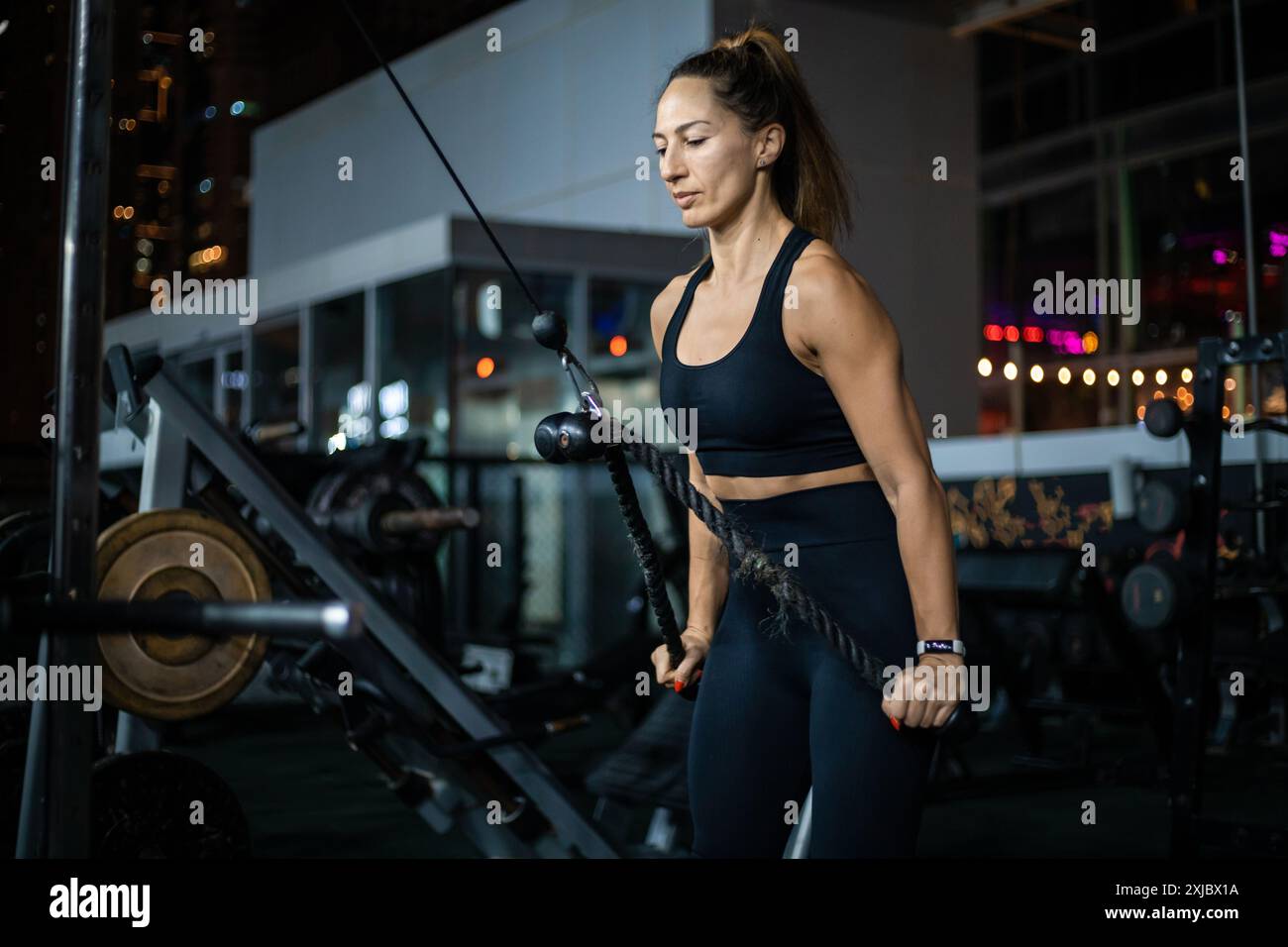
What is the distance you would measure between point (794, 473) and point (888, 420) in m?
0.14

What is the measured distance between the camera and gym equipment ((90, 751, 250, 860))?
2.37 meters

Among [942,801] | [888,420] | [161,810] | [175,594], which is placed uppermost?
[888,420]

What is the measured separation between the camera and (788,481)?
61.8 inches

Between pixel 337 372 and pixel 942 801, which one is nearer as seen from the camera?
pixel 942 801

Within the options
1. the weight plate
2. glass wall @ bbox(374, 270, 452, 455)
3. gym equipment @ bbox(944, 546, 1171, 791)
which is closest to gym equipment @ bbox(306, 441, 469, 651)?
the weight plate

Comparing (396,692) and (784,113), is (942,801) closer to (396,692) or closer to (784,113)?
(396,692)

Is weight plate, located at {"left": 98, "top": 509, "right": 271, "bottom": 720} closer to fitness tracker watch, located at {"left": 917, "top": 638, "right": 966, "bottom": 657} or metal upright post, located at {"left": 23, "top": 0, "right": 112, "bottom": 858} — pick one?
metal upright post, located at {"left": 23, "top": 0, "right": 112, "bottom": 858}

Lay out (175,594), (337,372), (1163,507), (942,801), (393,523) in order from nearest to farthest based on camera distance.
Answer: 1. (175,594)
2. (1163,507)
3. (393,523)
4. (942,801)
5. (337,372)

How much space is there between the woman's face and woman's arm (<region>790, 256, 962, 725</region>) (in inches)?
6.9

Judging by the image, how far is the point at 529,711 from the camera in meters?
4.15

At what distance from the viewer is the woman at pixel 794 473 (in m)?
1.49

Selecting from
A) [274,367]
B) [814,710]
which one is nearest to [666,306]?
[814,710]
